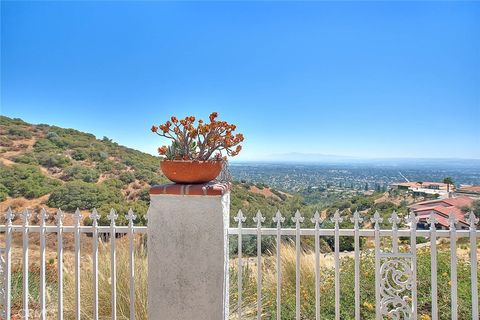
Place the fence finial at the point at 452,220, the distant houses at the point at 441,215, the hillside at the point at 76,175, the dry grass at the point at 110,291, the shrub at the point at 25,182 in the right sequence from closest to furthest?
the fence finial at the point at 452,220 → the distant houses at the point at 441,215 → the dry grass at the point at 110,291 → the hillside at the point at 76,175 → the shrub at the point at 25,182

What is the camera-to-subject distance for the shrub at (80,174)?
15.8 meters

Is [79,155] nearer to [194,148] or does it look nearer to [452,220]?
[194,148]

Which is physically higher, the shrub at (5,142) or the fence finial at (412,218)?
the shrub at (5,142)

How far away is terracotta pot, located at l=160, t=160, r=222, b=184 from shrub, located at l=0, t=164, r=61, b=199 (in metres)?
13.5

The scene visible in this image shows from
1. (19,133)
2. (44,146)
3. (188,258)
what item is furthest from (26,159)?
(188,258)

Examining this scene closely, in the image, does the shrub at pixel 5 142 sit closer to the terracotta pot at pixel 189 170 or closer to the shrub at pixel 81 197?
the shrub at pixel 81 197

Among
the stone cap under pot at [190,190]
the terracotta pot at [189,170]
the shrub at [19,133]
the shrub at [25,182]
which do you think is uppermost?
the shrub at [19,133]

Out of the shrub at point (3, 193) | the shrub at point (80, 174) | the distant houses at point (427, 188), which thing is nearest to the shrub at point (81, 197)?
the shrub at point (3, 193)

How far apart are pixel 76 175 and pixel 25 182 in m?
2.36

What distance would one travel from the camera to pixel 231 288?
4000 mm

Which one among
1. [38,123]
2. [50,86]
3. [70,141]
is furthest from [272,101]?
[38,123]

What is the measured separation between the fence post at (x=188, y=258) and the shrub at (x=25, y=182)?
1342 cm

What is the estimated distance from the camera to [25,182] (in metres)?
14.0

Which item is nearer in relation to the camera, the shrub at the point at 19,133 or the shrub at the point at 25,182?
the shrub at the point at 25,182
